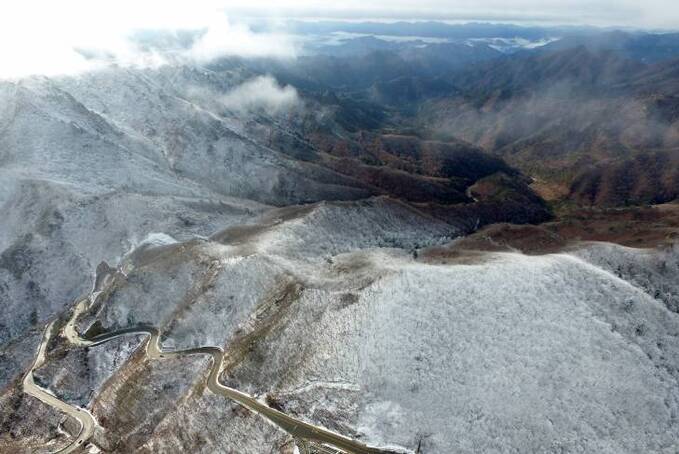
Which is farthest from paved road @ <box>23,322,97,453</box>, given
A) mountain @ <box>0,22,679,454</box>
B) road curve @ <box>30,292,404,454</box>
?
mountain @ <box>0,22,679,454</box>

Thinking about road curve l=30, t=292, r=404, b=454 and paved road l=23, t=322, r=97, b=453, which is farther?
paved road l=23, t=322, r=97, b=453

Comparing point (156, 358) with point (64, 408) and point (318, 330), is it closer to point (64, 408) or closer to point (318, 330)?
point (64, 408)

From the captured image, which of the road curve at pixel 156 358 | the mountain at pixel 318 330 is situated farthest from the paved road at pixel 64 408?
the mountain at pixel 318 330

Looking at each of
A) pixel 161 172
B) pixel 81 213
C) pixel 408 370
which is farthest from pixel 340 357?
pixel 161 172

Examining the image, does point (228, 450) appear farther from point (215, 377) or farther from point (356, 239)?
point (356, 239)

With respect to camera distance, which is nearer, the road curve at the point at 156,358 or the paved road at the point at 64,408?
the road curve at the point at 156,358

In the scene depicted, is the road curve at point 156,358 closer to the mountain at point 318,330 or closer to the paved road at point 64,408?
the paved road at point 64,408

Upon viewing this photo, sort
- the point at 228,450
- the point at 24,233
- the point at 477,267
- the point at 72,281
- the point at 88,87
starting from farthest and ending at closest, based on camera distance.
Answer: the point at 88,87
the point at 24,233
the point at 72,281
the point at 477,267
the point at 228,450

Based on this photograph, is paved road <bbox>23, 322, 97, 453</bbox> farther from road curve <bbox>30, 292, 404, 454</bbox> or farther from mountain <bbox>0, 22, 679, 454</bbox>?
mountain <bbox>0, 22, 679, 454</bbox>

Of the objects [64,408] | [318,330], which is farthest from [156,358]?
[318,330]

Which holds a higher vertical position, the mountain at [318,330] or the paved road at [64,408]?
the mountain at [318,330]

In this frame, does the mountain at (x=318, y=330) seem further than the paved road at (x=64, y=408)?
No
